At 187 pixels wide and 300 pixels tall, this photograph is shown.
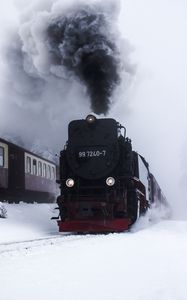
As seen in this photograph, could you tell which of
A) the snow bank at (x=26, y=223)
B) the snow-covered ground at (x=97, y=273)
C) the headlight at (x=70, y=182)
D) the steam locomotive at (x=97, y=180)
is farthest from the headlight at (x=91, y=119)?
the snow-covered ground at (x=97, y=273)

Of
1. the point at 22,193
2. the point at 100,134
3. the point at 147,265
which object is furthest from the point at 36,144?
the point at 147,265

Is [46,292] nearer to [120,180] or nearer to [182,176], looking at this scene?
[120,180]

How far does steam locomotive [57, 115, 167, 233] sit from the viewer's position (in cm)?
1359

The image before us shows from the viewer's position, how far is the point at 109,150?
1414 cm

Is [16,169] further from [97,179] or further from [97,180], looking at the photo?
[97,179]

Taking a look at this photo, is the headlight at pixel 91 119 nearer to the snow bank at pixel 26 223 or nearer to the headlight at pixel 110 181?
the headlight at pixel 110 181

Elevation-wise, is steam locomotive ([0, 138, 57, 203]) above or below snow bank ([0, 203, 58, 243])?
above

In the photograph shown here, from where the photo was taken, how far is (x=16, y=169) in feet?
70.2

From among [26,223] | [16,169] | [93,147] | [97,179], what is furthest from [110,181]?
[16,169]

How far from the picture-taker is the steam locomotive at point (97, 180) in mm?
13586

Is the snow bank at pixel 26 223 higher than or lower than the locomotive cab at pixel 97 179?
lower

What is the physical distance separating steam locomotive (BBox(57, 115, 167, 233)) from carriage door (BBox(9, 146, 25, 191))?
265 inches

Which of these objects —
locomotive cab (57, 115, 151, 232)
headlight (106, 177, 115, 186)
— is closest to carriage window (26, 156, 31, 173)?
locomotive cab (57, 115, 151, 232)

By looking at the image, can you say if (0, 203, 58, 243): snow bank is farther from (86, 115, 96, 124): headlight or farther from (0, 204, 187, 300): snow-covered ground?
(0, 204, 187, 300): snow-covered ground
